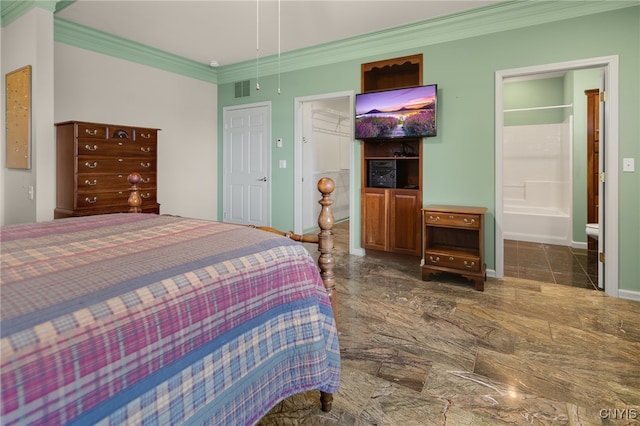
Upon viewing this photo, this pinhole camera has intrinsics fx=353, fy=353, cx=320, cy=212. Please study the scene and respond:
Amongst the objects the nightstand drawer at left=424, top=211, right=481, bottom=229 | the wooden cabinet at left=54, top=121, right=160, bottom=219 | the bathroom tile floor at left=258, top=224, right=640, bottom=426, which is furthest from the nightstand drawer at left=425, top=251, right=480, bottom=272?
the wooden cabinet at left=54, top=121, right=160, bottom=219

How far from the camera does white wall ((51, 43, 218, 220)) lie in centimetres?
415

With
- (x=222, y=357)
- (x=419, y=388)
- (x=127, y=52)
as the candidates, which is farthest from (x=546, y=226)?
(x=127, y=52)

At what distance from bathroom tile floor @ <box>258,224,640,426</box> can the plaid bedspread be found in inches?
18.9

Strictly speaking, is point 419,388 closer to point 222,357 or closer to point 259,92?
point 222,357

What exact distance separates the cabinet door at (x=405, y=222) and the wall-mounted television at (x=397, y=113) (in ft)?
2.35

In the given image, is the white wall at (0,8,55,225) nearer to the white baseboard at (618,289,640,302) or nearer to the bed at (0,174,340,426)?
the bed at (0,174,340,426)

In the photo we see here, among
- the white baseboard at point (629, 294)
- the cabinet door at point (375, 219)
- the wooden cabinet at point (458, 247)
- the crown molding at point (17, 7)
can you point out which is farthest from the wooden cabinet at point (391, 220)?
the crown molding at point (17, 7)

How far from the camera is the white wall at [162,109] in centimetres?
415

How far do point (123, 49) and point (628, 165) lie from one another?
5.66 metres

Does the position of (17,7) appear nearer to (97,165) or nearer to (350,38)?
(97,165)

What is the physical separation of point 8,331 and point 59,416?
0.62ft

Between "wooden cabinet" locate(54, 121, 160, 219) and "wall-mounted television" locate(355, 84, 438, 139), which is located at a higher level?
"wall-mounted television" locate(355, 84, 438, 139)

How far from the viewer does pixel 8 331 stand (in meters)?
0.64

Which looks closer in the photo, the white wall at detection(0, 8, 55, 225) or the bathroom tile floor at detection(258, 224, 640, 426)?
the bathroom tile floor at detection(258, 224, 640, 426)
